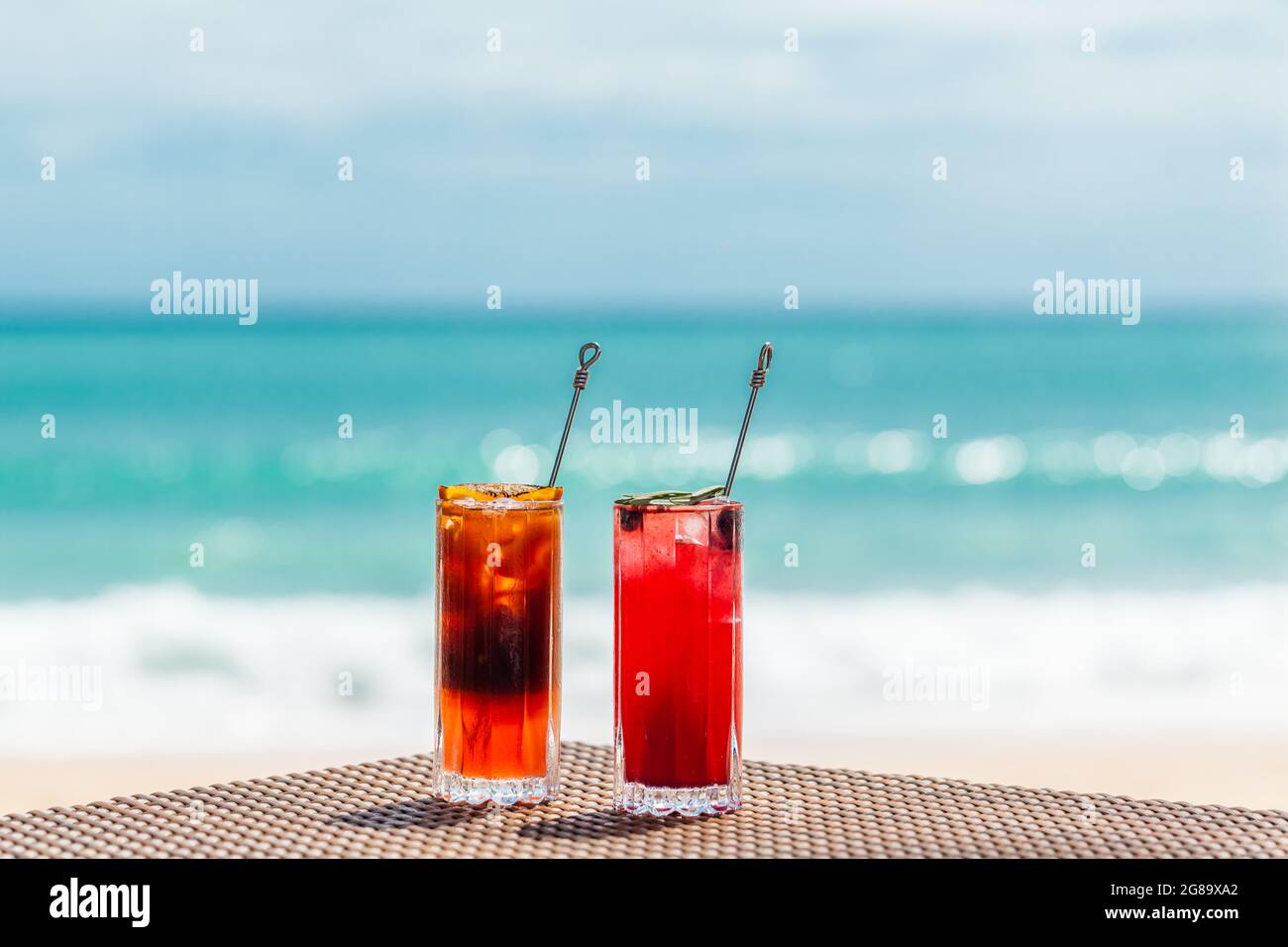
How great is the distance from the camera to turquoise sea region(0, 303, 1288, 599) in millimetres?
9195

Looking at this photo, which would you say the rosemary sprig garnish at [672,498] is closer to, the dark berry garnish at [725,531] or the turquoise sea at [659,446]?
the dark berry garnish at [725,531]

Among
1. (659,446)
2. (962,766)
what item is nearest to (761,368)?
(962,766)

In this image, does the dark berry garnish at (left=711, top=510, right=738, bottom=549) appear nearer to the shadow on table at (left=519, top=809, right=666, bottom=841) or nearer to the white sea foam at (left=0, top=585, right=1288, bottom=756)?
the shadow on table at (left=519, top=809, right=666, bottom=841)

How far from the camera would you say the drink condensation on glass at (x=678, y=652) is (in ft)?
6.45

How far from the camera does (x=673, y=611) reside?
2008 mm

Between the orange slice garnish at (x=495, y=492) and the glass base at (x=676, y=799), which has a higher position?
the orange slice garnish at (x=495, y=492)

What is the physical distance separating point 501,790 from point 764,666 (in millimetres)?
4912

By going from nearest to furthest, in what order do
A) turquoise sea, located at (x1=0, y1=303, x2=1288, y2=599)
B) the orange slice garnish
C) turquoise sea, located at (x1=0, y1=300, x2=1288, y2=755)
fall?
1. the orange slice garnish
2. turquoise sea, located at (x1=0, y1=300, x2=1288, y2=755)
3. turquoise sea, located at (x1=0, y1=303, x2=1288, y2=599)

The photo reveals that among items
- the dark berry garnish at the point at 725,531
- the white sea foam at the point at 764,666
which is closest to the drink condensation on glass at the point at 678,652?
the dark berry garnish at the point at 725,531

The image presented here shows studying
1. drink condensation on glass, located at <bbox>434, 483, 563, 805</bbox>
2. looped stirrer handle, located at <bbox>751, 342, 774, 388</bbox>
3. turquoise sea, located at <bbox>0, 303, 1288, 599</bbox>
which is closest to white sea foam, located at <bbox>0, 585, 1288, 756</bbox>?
turquoise sea, located at <bbox>0, 303, 1288, 599</bbox>

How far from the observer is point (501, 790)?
2.00 m

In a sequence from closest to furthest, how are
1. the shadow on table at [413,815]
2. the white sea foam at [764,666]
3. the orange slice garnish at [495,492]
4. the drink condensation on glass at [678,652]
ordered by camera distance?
the shadow on table at [413,815] < the drink condensation on glass at [678,652] < the orange slice garnish at [495,492] < the white sea foam at [764,666]

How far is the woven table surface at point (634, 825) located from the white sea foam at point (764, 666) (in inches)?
141
